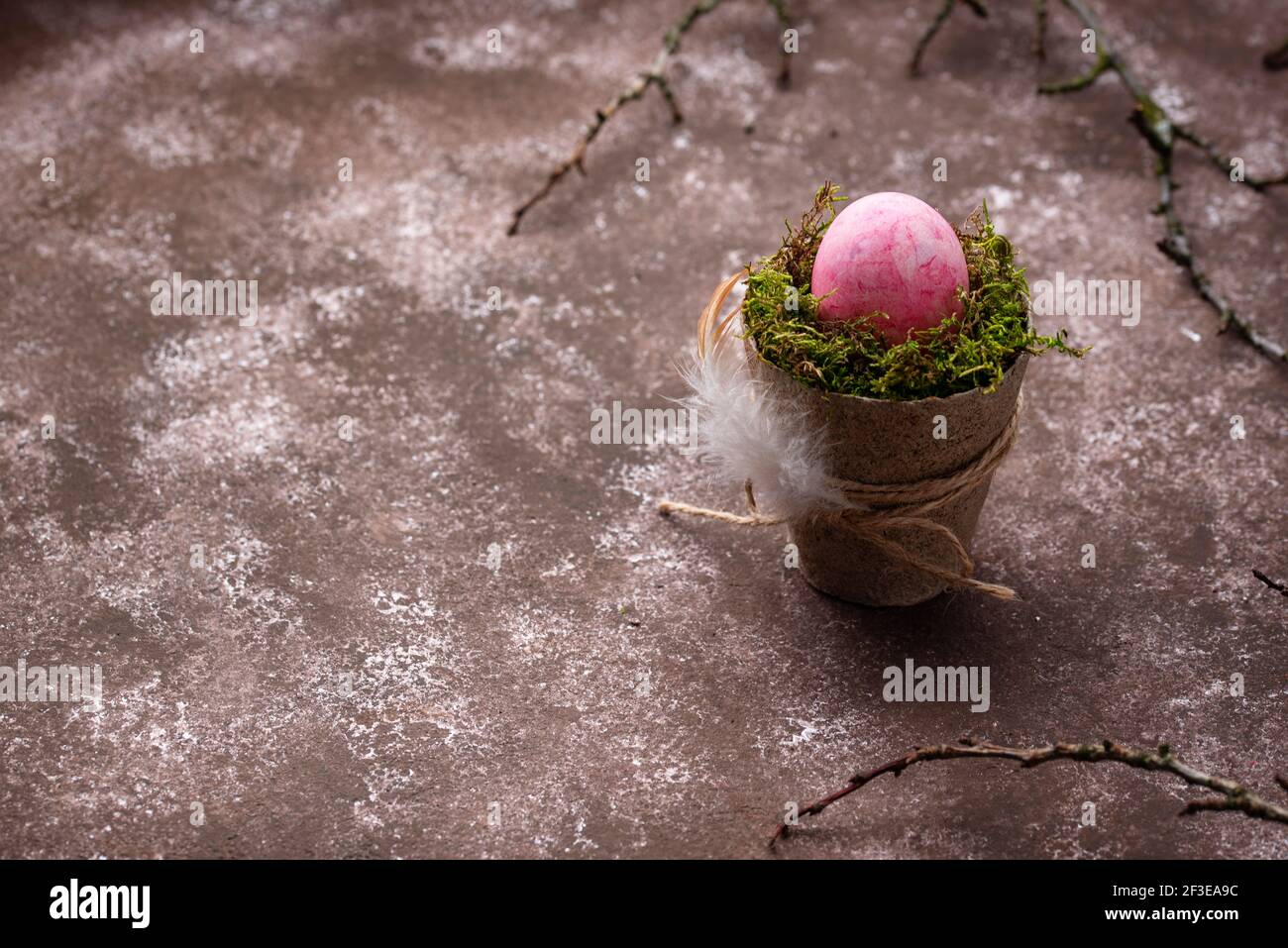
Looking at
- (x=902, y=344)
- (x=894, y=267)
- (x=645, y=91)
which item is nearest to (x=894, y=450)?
(x=902, y=344)

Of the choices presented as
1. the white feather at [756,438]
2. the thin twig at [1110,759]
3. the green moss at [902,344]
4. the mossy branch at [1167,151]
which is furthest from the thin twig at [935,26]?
the thin twig at [1110,759]

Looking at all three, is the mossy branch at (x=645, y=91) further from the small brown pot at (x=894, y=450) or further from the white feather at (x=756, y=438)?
the small brown pot at (x=894, y=450)


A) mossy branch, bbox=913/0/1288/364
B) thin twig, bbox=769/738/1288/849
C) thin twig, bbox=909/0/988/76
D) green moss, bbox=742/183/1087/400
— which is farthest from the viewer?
thin twig, bbox=909/0/988/76

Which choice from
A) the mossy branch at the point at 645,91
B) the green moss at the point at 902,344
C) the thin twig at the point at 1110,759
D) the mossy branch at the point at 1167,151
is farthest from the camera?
the mossy branch at the point at 645,91

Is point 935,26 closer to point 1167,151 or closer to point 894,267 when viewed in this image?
point 1167,151

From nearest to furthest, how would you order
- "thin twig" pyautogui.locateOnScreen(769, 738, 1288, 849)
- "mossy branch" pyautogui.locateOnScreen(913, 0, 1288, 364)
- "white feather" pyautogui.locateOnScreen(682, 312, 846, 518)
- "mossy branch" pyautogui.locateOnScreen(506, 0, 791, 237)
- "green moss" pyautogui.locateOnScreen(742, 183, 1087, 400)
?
"thin twig" pyautogui.locateOnScreen(769, 738, 1288, 849), "green moss" pyautogui.locateOnScreen(742, 183, 1087, 400), "white feather" pyautogui.locateOnScreen(682, 312, 846, 518), "mossy branch" pyautogui.locateOnScreen(913, 0, 1288, 364), "mossy branch" pyautogui.locateOnScreen(506, 0, 791, 237)

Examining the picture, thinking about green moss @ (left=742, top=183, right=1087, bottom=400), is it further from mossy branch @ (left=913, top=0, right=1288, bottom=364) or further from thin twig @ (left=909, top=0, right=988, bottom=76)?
thin twig @ (left=909, top=0, right=988, bottom=76)

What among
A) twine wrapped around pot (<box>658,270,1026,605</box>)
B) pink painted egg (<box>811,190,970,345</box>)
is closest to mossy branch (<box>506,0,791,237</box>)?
twine wrapped around pot (<box>658,270,1026,605</box>)
